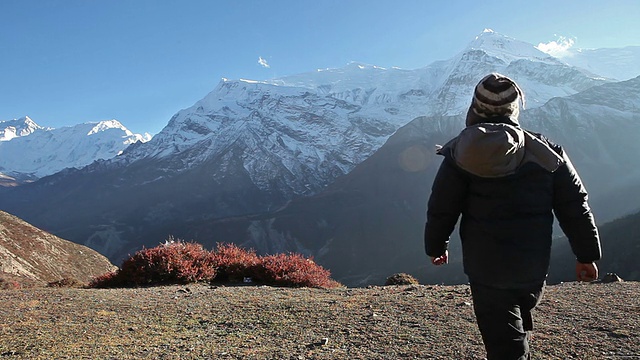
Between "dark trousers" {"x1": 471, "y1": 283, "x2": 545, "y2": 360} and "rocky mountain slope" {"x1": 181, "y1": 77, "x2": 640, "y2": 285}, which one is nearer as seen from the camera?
"dark trousers" {"x1": 471, "y1": 283, "x2": 545, "y2": 360}

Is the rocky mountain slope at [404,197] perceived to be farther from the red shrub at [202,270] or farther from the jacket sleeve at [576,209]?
the jacket sleeve at [576,209]

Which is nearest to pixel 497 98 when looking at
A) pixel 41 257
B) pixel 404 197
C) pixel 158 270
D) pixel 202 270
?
pixel 202 270

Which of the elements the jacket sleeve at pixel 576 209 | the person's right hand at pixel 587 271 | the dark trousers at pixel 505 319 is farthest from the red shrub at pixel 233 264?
the jacket sleeve at pixel 576 209

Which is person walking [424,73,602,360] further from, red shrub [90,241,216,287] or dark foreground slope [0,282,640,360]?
red shrub [90,241,216,287]

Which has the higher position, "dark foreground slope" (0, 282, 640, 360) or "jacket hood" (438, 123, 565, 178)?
"jacket hood" (438, 123, 565, 178)

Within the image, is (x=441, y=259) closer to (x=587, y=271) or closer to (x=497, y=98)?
(x=587, y=271)

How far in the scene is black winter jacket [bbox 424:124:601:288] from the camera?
8.39 ft

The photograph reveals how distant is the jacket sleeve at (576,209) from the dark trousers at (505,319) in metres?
0.38

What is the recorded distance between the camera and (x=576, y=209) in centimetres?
266

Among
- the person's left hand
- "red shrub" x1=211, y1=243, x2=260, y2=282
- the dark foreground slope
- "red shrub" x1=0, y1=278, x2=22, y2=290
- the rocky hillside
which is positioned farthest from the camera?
the rocky hillside

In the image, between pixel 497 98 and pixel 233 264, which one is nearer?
pixel 497 98

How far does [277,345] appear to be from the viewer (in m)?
4.46

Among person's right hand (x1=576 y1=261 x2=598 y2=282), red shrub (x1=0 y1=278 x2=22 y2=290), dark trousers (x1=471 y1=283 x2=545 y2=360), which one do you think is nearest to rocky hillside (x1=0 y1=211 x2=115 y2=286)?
red shrub (x1=0 y1=278 x2=22 y2=290)

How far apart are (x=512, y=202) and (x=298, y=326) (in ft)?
11.0
